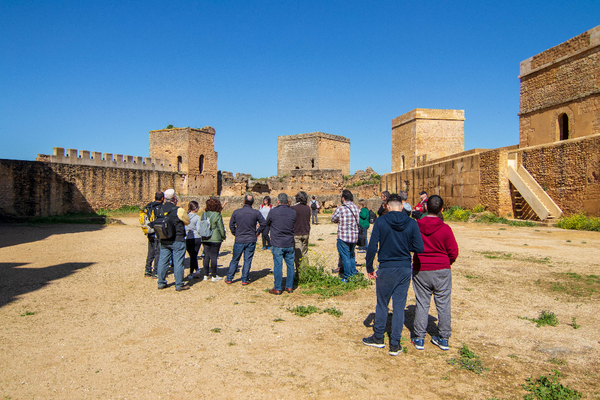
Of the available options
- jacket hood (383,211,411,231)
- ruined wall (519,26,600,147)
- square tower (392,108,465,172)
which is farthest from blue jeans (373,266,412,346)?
square tower (392,108,465,172)

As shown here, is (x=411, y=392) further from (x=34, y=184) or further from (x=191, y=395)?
(x=34, y=184)

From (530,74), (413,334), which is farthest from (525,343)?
(530,74)

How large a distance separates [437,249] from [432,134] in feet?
83.7

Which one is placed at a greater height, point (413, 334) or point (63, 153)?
point (63, 153)

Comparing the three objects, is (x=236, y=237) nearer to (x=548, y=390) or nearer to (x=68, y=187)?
(x=548, y=390)

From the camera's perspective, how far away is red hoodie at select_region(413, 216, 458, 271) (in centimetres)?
364

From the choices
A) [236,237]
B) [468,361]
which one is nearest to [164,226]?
[236,237]

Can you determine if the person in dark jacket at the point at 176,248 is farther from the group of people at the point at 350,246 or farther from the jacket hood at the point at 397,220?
the jacket hood at the point at 397,220

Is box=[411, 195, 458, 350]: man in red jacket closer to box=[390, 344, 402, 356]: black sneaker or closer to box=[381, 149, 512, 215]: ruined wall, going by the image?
box=[390, 344, 402, 356]: black sneaker

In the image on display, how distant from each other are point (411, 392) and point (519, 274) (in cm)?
482

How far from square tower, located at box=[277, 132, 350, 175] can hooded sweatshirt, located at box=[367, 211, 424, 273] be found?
37152 mm

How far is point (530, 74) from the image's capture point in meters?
18.1

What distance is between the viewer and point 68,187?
22.8 metres

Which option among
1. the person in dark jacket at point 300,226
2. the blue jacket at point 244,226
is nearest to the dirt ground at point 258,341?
the person in dark jacket at point 300,226
